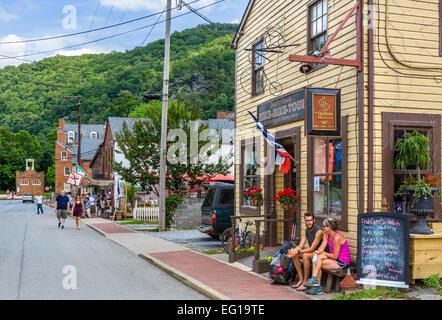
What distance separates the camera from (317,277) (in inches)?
333

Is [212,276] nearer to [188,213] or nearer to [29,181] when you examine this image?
[188,213]

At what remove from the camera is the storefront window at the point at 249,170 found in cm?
1463

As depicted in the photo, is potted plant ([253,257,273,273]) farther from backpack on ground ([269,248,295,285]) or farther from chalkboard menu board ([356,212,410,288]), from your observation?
chalkboard menu board ([356,212,410,288])

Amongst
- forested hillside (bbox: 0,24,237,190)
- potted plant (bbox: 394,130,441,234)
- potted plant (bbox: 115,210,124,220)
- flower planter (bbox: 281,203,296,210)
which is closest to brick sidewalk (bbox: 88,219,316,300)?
flower planter (bbox: 281,203,296,210)

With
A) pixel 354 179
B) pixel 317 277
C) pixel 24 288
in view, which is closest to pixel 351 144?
pixel 354 179

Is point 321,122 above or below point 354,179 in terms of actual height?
above

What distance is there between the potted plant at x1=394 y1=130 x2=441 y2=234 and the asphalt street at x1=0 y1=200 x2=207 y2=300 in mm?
4062

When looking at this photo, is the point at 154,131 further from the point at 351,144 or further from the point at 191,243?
the point at 351,144

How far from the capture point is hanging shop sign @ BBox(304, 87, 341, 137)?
915cm

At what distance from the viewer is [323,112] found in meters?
9.31

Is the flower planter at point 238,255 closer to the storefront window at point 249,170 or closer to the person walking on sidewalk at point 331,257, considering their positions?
the storefront window at point 249,170

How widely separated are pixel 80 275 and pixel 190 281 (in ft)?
8.20

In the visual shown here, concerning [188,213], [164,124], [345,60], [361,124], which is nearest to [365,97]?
[361,124]
